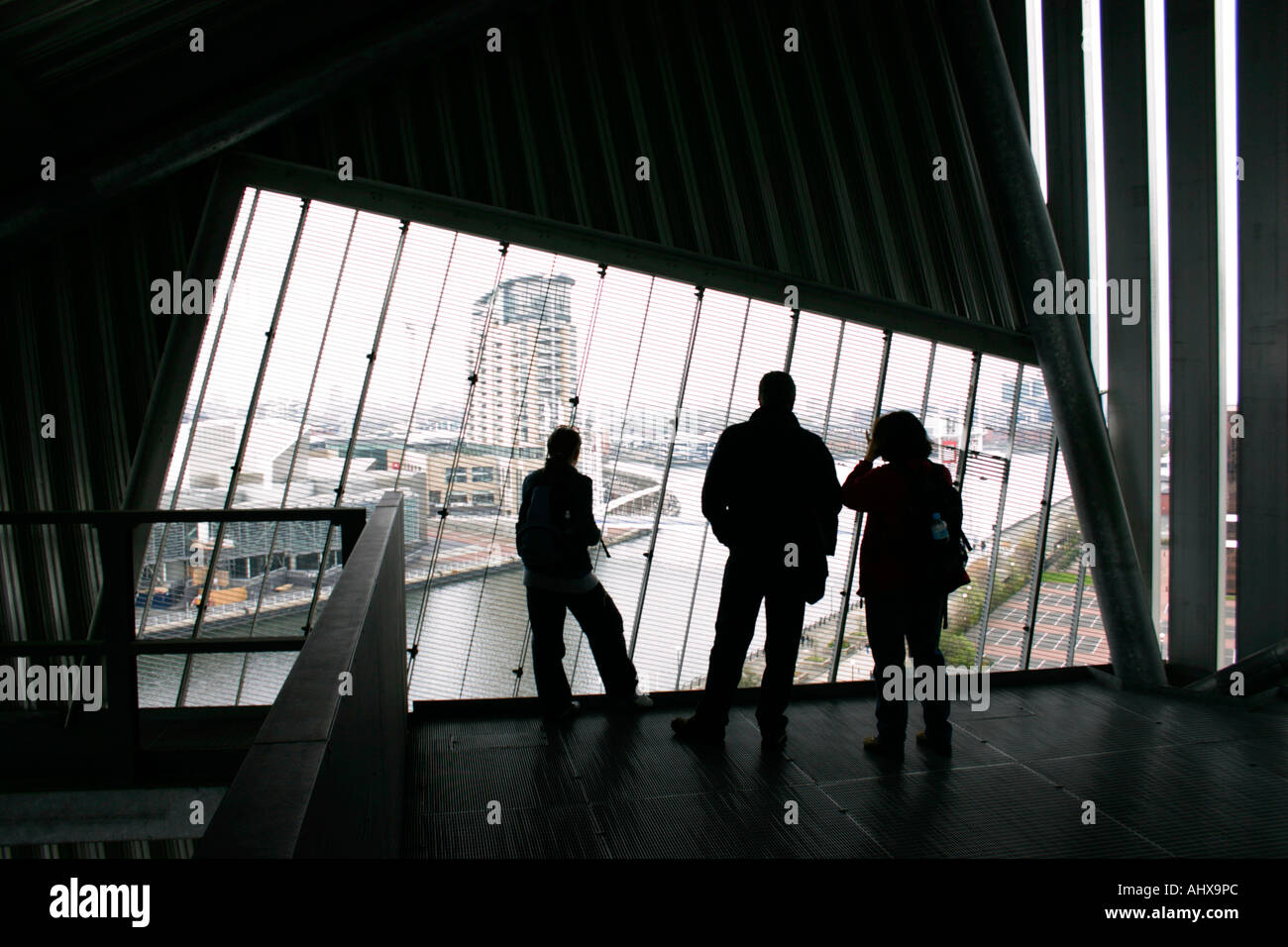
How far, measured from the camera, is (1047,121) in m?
8.62

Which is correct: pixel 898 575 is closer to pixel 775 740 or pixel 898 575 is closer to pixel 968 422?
pixel 775 740

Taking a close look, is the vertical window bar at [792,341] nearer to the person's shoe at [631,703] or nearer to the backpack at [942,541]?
the backpack at [942,541]

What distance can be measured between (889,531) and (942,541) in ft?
0.98

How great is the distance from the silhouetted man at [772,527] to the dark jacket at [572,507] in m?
0.91

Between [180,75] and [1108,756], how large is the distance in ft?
26.0

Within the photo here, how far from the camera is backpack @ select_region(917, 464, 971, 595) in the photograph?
472 cm

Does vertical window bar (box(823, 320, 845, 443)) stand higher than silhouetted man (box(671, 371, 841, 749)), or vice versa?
vertical window bar (box(823, 320, 845, 443))

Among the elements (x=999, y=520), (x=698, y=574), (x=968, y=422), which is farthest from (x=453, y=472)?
(x=999, y=520)

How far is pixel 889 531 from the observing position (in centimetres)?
475

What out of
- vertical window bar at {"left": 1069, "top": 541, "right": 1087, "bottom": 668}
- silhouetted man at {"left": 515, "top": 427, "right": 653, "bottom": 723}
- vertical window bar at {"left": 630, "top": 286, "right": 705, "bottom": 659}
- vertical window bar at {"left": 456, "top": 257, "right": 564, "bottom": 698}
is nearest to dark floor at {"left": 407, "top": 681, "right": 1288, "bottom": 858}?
silhouetted man at {"left": 515, "top": 427, "right": 653, "bottom": 723}

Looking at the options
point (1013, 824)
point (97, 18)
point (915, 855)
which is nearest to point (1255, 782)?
point (1013, 824)

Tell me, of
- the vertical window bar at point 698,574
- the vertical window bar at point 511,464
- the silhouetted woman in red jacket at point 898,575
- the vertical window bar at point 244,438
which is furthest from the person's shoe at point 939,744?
the vertical window bar at point 244,438

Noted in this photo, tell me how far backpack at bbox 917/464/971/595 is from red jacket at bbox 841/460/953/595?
53mm

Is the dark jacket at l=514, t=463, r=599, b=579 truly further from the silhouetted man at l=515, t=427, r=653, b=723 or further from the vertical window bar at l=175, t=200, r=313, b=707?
the vertical window bar at l=175, t=200, r=313, b=707
